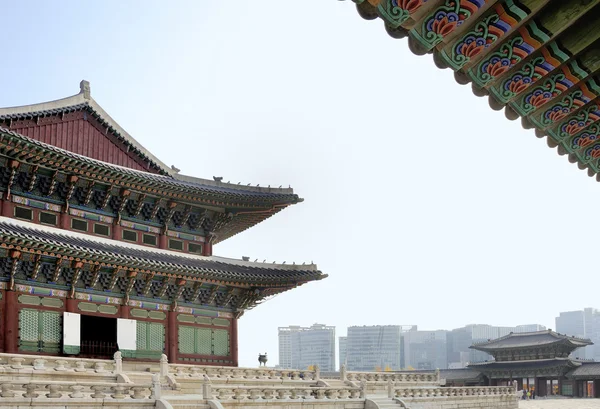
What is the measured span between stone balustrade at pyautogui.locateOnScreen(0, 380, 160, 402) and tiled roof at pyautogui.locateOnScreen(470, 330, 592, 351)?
162 feet

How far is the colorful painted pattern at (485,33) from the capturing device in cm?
575

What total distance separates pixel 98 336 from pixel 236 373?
6.42 meters

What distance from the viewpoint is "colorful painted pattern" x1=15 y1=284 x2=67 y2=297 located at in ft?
91.0

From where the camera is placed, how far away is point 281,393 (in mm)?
24969

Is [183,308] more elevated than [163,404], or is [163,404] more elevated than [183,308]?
[183,308]

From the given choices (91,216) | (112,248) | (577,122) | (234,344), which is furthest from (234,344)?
(577,122)

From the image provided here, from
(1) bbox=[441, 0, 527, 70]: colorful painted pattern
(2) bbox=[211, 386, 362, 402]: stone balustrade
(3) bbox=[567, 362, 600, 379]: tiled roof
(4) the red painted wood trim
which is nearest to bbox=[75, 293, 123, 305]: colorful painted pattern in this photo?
(4) the red painted wood trim

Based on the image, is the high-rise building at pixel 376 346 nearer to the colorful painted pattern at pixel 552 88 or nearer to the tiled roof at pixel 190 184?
the tiled roof at pixel 190 184

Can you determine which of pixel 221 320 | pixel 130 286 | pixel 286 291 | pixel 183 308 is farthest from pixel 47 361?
pixel 286 291

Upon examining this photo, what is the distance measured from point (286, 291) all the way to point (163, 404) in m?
17.6

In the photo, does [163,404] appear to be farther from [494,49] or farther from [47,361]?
[494,49]

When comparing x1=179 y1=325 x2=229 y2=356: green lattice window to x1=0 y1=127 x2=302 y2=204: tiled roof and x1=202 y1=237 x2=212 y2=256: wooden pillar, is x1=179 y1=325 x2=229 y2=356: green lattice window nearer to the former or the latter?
x1=202 y1=237 x2=212 y2=256: wooden pillar

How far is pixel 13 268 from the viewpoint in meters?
27.1

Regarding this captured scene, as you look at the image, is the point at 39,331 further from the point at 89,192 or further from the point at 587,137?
the point at 587,137
